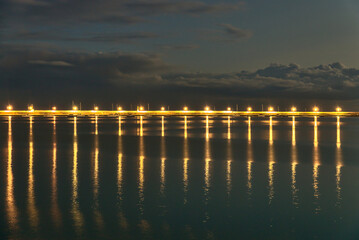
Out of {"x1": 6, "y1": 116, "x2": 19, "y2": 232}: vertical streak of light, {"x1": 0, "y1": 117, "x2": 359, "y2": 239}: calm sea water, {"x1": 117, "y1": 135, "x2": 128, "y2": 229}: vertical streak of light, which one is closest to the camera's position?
{"x1": 0, "y1": 117, "x2": 359, "y2": 239}: calm sea water

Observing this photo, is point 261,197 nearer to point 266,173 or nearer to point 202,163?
point 266,173

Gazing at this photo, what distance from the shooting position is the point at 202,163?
94.9 ft

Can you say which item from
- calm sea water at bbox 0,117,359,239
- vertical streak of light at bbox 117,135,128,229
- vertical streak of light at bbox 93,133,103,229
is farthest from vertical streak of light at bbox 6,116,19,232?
vertical streak of light at bbox 117,135,128,229

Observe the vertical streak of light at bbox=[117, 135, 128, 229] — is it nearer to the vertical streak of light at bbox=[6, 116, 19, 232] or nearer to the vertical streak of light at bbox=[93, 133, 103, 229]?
the vertical streak of light at bbox=[93, 133, 103, 229]

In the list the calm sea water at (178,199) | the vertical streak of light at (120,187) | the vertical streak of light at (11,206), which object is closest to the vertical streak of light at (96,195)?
the calm sea water at (178,199)

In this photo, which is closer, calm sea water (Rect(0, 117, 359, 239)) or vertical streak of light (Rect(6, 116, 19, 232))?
Result: calm sea water (Rect(0, 117, 359, 239))

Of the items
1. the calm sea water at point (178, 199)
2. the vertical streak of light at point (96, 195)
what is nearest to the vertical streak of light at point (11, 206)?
the calm sea water at point (178, 199)

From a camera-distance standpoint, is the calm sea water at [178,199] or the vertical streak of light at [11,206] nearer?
the calm sea water at [178,199]

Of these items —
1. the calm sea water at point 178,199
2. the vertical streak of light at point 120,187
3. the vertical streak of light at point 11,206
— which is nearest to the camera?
the calm sea water at point 178,199

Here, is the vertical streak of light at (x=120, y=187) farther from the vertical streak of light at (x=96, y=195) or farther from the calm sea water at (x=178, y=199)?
the vertical streak of light at (x=96, y=195)

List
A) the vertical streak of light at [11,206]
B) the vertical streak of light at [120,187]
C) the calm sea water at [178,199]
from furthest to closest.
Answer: the vertical streak of light at [120,187], the vertical streak of light at [11,206], the calm sea water at [178,199]

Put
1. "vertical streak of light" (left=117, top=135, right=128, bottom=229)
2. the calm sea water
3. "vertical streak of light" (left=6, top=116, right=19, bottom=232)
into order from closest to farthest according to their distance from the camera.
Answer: the calm sea water → "vertical streak of light" (left=6, top=116, right=19, bottom=232) → "vertical streak of light" (left=117, top=135, right=128, bottom=229)

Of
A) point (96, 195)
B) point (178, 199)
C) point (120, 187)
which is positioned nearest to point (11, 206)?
point (96, 195)

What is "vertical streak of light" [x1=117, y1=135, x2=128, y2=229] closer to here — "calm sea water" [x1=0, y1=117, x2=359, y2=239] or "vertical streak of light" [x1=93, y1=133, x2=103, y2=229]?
"calm sea water" [x1=0, y1=117, x2=359, y2=239]
